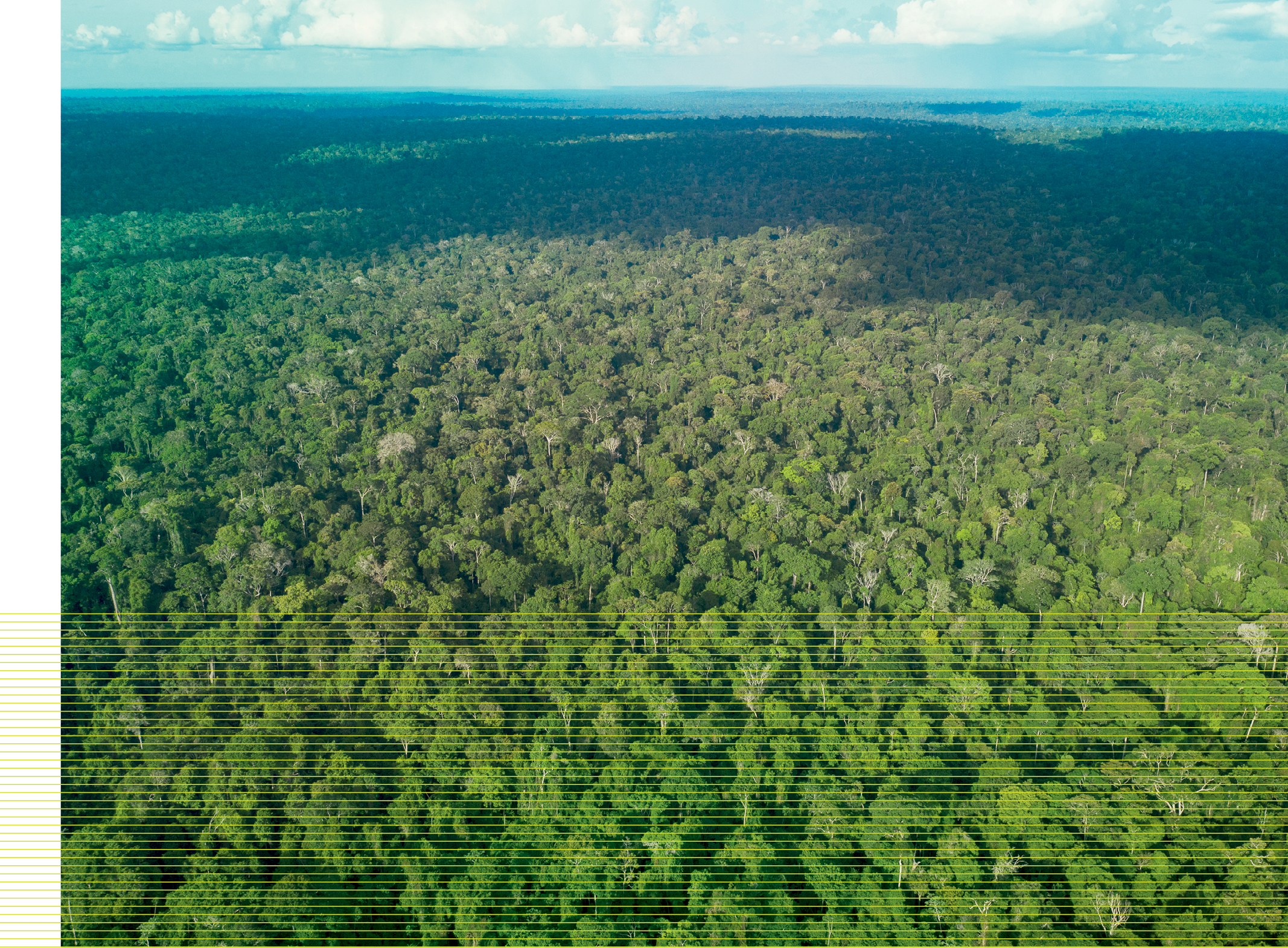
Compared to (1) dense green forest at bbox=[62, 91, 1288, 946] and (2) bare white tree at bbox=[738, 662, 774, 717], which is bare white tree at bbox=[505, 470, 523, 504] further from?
(2) bare white tree at bbox=[738, 662, 774, 717]

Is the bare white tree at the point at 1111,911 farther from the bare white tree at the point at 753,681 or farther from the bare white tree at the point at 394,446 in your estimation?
the bare white tree at the point at 394,446

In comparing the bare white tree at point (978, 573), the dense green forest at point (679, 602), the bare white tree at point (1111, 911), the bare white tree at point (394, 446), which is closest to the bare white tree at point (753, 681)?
the dense green forest at point (679, 602)

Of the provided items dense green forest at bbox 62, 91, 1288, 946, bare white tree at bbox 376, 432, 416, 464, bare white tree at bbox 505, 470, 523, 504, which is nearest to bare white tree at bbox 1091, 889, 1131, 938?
dense green forest at bbox 62, 91, 1288, 946

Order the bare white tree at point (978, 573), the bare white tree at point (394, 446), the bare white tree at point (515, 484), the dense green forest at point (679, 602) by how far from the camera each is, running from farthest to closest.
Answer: the bare white tree at point (394, 446), the bare white tree at point (515, 484), the bare white tree at point (978, 573), the dense green forest at point (679, 602)

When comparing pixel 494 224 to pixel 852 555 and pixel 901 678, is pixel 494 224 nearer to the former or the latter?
pixel 852 555

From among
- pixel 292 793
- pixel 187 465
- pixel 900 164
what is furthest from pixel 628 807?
pixel 900 164

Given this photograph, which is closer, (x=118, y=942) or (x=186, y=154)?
(x=118, y=942)

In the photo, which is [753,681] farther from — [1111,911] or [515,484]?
[515,484]

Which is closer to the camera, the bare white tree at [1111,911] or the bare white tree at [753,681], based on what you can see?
the bare white tree at [1111,911]
